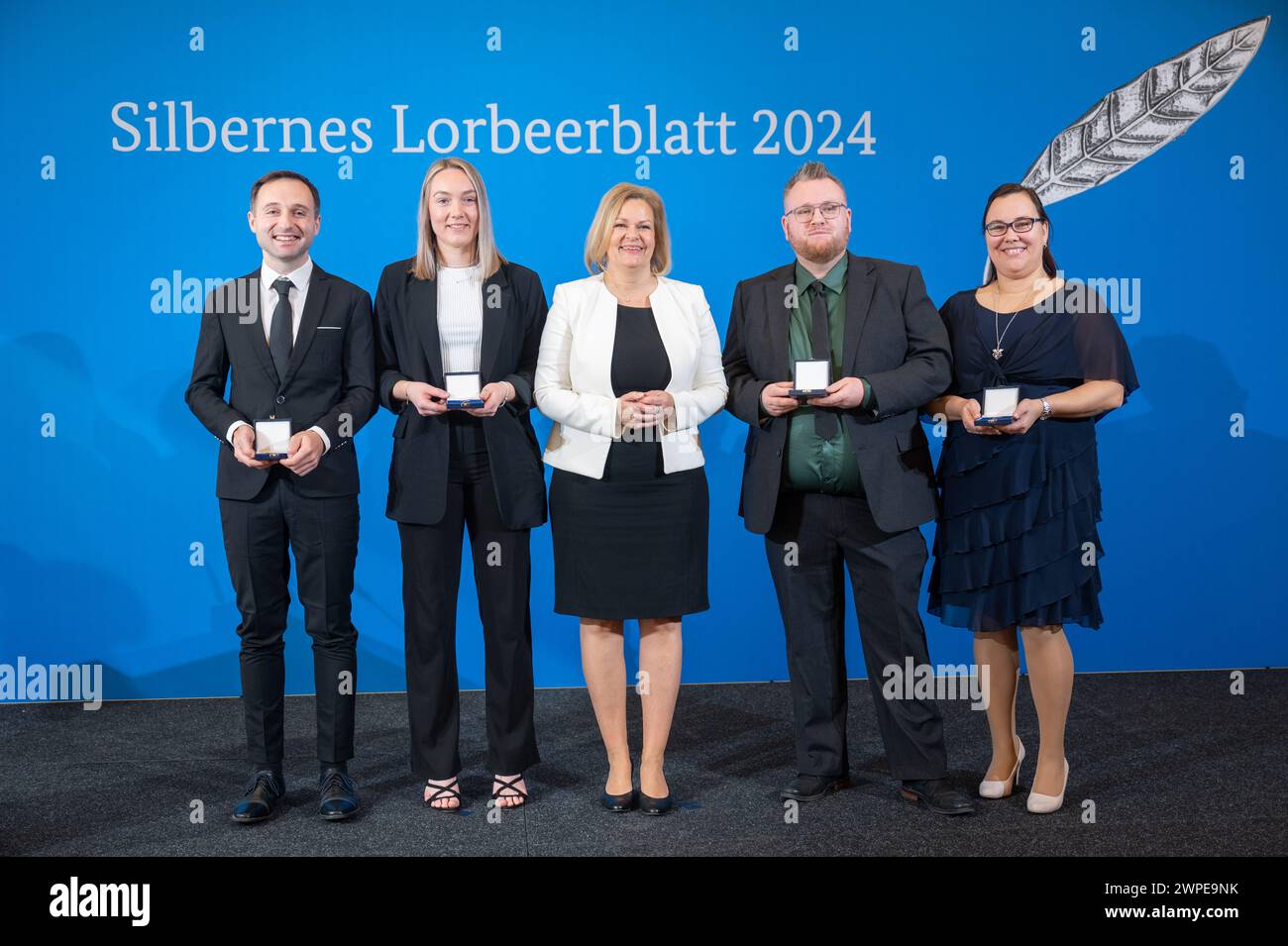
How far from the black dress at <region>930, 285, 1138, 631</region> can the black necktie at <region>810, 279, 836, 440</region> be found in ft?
1.23

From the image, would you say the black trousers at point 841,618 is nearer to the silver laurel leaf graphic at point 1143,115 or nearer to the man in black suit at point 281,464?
the man in black suit at point 281,464

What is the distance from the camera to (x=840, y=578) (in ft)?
10.9

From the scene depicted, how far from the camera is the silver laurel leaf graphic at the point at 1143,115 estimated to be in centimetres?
479

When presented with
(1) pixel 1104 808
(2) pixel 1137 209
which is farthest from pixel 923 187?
(1) pixel 1104 808

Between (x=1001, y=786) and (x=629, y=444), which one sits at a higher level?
(x=629, y=444)

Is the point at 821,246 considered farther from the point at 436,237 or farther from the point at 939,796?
the point at 939,796

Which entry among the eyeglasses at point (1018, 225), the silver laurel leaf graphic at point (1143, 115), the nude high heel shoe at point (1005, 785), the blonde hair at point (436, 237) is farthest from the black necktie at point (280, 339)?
the silver laurel leaf graphic at point (1143, 115)

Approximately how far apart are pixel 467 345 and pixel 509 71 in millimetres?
1871

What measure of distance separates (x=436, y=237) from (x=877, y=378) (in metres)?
1.29

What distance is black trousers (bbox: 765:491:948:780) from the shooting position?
319 cm

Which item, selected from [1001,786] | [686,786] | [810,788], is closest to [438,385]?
[686,786]

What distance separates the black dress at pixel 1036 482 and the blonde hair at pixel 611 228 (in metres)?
0.89

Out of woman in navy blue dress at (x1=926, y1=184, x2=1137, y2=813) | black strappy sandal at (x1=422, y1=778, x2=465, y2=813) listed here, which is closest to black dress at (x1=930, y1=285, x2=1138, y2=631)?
woman in navy blue dress at (x1=926, y1=184, x2=1137, y2=813)

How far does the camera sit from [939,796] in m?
3.18
